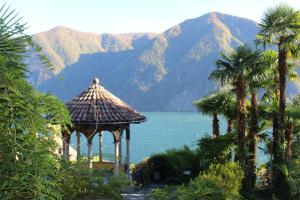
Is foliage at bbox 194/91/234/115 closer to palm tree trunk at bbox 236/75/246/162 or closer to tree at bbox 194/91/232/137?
tree at bbox 194/91/232/137

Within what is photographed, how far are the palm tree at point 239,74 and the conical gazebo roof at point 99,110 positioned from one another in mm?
4509

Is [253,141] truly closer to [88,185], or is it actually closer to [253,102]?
[253,102]

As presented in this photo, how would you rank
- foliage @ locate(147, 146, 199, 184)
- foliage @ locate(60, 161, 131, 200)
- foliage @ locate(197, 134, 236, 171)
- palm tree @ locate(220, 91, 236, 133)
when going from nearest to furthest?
1. foliage @ locate(60, 161, 131, 200)
2. foliage @ locate(197, 134, 236, 171)
3. foliage @ locate(147, 146, 199, 184)
4. palm tree @ locate(220, 91, 236, 133)

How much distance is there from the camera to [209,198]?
980cm

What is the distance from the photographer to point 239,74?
2003 cm

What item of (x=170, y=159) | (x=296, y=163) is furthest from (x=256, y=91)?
(x=170, y=159)

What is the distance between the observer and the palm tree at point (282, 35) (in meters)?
20.4

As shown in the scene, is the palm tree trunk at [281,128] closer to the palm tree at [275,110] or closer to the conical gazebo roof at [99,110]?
the palm tree at [275,110]

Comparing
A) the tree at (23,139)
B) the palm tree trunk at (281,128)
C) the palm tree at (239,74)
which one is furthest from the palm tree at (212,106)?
the tree at (23,139)

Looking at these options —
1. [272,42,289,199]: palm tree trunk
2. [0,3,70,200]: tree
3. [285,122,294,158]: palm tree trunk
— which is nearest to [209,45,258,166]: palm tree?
[272,42,289,199]: palm tree trunk

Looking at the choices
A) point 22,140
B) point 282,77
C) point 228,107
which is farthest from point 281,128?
point 22,140

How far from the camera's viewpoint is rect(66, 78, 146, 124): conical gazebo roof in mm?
17734

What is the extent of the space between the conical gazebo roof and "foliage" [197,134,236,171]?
4476 millimetres

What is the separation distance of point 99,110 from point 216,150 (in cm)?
647
